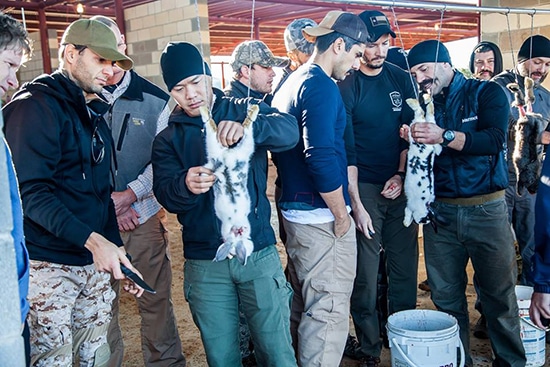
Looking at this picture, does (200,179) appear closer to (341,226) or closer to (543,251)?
(341,226)

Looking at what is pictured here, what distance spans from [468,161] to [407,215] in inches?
16.0

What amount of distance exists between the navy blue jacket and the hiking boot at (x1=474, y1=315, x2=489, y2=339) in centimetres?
106

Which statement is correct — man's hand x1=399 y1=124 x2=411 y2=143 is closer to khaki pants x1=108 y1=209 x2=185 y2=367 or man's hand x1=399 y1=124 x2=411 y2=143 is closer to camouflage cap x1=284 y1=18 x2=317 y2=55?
camouflage cap x1=284 y1=18 x2=317 y2=55

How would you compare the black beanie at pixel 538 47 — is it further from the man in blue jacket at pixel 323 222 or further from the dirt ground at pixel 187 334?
the man in blue jacket at pixel 323 222

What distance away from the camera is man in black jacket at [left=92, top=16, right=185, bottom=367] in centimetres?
272

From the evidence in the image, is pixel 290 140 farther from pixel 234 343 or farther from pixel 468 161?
pixel 468 161

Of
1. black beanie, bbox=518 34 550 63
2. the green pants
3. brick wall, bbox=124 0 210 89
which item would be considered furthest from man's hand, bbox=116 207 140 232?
brick wall, bbox=124 0 210 89

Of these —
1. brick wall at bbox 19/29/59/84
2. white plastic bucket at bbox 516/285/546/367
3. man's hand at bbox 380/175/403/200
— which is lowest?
white plastic bucket at bbox 516/285/546/367

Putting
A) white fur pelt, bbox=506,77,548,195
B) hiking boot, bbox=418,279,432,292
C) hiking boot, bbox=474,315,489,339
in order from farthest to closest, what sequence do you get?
hiking boot, bbox=418,279,432,292 < white fur pelt, bbox=506,77,548,195 < hiking boot, bbox=474,315,489,339

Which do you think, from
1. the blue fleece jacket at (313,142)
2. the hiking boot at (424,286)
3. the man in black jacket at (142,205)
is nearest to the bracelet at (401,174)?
the blue fleece jacket at (313,142)

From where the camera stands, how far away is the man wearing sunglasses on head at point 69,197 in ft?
6.14

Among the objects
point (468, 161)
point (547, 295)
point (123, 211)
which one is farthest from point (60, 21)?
point (547, 295)

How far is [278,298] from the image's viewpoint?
2.21 m

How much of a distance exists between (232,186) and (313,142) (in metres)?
0.45
